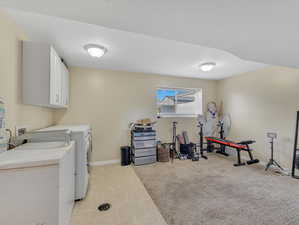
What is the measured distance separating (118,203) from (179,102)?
3.25 m

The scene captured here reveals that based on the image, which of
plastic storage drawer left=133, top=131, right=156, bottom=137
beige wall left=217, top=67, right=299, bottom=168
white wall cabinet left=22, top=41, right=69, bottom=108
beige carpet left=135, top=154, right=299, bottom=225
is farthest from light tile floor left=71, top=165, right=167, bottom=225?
beige wall left=217, top=67, right=299, bottom=168

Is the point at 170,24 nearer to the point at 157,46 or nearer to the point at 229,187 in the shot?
the point at 157,46

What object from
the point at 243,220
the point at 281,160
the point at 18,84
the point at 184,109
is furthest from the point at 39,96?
the point at 281,160

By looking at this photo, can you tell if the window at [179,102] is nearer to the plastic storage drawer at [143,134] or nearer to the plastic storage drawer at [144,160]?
the plastic storage drawer at [143,134]

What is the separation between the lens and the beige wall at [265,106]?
289cm

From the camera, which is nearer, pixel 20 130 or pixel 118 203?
pixel 20 130

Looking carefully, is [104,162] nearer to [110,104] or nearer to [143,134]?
[143,134]

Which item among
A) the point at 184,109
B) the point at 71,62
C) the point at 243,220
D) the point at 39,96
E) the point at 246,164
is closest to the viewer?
the point at 243,220

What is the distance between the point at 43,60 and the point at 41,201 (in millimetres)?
1588

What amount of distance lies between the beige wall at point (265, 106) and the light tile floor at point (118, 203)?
10.2 feet

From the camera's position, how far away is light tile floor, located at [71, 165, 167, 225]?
5.30 ft

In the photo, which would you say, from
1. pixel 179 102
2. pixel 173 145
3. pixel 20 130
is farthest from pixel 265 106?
pixel 20 130

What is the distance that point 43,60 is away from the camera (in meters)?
1.74

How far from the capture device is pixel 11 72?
1491mm
